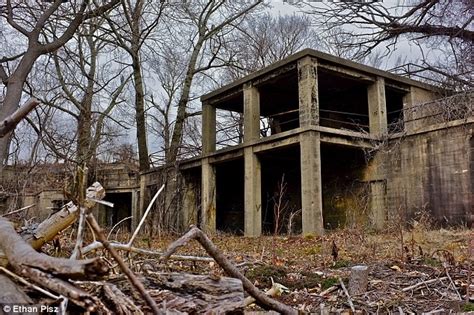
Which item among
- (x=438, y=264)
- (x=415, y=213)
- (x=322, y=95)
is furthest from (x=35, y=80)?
(x=438, y=264)

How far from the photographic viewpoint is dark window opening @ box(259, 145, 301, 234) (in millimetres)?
18609

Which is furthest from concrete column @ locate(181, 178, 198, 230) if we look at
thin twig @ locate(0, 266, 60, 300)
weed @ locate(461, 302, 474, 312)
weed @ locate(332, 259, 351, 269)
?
thin twig @ locate(0, 266, 60, 300)

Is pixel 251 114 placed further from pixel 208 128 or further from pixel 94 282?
pixel 94 282

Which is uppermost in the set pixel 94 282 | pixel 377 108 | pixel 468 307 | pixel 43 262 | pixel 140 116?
pixel 140 116

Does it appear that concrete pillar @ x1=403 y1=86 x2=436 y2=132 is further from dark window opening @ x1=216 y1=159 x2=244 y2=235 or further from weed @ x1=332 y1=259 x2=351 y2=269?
weed @ x1=332 y1=259 x2=351 y2=269

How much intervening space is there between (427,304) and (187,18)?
2099 cm

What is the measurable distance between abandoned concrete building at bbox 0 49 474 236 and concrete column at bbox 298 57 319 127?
0.03 m

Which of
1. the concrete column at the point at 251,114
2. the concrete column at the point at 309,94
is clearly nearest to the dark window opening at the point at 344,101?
the concrete column at the point at 309,94

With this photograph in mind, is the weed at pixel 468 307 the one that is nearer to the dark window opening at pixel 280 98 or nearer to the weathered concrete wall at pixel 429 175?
the weathered concrete wall at pixel 429 175

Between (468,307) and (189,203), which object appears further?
(189,203)

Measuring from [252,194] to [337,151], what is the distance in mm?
3715

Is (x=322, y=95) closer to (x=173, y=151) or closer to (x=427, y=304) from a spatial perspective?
(x=173, y=151)

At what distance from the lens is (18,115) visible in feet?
8.59

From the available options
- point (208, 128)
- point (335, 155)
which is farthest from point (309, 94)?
point (208, 128)
